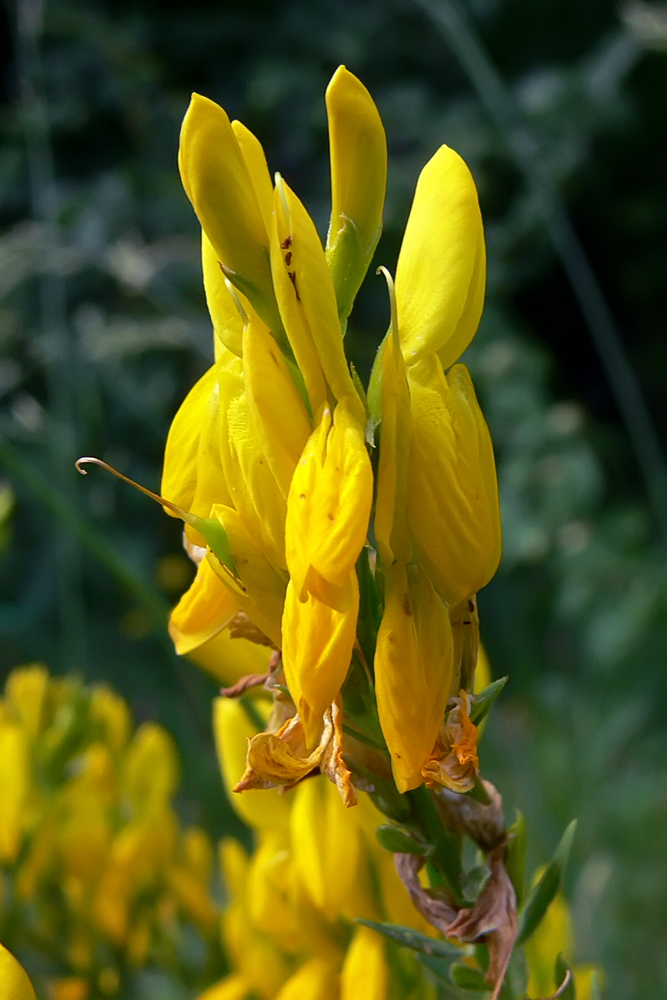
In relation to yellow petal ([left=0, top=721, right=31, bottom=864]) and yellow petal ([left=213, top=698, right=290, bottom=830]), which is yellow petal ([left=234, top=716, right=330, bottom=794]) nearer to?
yellow petal ([left=213, top=698, right=290, bottom=830])

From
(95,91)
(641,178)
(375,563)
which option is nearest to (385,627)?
(375,563)

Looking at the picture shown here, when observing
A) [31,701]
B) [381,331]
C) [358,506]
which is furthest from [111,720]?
[381,331]

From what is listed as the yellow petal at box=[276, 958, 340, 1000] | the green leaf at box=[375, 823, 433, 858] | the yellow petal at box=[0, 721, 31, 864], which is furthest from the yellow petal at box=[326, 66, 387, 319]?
the yellow petal at box=[0, 721, 31, 864]

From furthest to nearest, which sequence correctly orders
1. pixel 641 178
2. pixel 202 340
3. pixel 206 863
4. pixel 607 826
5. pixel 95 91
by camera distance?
pixel 641 178 → pixel 95 91 → pixel 607 826 → pixel 202 340 → pixel 206 863

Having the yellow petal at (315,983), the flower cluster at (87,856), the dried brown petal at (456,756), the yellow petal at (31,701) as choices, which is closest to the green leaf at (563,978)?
the dried brown petal at (456,756)

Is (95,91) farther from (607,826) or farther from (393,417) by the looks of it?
(393,417)

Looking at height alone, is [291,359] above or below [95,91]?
below
